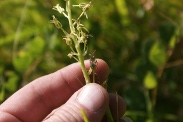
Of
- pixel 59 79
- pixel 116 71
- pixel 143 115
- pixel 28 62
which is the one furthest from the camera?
pixel 116 71

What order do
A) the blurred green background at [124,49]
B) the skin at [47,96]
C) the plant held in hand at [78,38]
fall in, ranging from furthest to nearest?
the blurred green background at [124,49], the skin at [47,96], the plant held in hand at [78,38]

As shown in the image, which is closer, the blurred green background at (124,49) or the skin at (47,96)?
the skin at (47,96)

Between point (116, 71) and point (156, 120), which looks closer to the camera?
point (156, 120)

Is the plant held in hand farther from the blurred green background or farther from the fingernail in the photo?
the blurred green background

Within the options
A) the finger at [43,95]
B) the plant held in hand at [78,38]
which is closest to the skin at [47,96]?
the finger at [43,95]

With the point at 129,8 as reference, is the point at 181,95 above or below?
below

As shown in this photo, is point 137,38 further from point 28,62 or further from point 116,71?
point 28,62

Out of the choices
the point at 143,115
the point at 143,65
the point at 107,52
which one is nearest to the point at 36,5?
the point at 107,52

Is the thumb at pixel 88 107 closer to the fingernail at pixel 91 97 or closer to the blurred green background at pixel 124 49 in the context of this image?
the fingernail at pixel 91 97
